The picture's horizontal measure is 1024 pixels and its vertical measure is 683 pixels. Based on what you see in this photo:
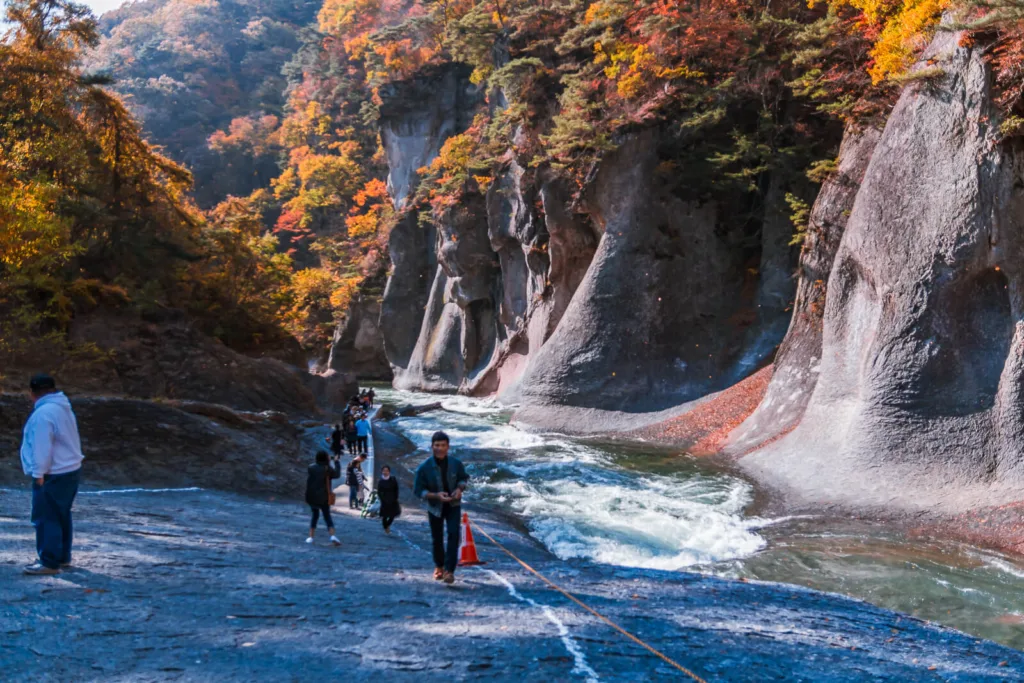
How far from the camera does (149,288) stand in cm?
2456

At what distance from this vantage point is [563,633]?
21.8 feet

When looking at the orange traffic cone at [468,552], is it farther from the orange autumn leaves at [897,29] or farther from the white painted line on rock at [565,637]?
the orange autumn leaves at [897,29]

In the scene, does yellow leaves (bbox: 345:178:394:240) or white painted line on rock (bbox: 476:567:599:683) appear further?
yellow leaves (bbox: 345:178:394:240)

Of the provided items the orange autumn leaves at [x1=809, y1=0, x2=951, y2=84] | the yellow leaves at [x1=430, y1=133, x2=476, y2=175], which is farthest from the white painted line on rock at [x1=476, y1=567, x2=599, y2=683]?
the yellow leaves at [x1=430, y1=133, x2=476, y2=175]

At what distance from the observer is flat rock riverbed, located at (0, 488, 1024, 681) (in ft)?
17.7

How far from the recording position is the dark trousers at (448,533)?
24.9ft

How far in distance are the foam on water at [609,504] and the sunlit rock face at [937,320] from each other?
7.57 ft

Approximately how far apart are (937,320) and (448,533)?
39.5ft

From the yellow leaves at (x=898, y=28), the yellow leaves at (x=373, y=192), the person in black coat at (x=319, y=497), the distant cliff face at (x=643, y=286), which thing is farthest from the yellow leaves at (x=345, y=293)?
the person in black coat at (x=319, y=497)

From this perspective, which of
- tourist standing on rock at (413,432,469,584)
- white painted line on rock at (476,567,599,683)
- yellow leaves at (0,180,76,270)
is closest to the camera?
white painted line on rock at (476,567,599,683)

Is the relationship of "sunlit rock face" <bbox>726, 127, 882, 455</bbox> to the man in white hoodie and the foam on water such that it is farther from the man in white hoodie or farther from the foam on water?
the man in white hoodie

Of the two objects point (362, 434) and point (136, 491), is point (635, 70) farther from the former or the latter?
point (136, 491)

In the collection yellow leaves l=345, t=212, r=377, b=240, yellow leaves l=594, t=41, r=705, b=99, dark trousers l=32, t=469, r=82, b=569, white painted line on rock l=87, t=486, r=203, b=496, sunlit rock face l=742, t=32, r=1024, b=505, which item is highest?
yellow leaves l=594, t=41, r=705, b=99

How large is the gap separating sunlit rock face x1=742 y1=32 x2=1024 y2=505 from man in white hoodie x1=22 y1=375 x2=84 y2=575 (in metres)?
13.5
